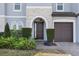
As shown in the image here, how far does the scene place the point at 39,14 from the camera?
2580cm

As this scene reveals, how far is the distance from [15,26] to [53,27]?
476 centimetres

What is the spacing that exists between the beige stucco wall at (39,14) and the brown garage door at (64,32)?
1.45m

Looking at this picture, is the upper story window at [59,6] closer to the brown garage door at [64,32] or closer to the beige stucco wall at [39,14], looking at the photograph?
the beige stucco wall at [39,14]

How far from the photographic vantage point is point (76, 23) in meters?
26.2

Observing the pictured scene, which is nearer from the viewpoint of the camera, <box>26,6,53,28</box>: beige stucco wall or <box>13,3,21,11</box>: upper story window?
<box>26,6,53,28</box>: beige stucco wall

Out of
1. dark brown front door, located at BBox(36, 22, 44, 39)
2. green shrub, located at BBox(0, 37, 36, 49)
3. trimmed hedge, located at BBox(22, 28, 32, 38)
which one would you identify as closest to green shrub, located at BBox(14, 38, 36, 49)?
green shrub, located at BBox(0, 37, 36, 49)

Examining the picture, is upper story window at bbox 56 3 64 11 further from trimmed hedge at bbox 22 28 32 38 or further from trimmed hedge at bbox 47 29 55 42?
trimmed hedge at bbox 22 28 32 38

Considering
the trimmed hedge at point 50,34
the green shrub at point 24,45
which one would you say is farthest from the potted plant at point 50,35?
the green shrub at point 24,45

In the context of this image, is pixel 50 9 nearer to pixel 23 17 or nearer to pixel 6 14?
pixel 23 17

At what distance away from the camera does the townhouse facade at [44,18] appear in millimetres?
25750

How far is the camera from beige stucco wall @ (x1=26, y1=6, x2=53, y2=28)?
2558 cm

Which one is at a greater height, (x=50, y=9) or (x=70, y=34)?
Answer: (x=50, y=9)

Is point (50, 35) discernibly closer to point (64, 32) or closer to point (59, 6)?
Result: point (64, 32)

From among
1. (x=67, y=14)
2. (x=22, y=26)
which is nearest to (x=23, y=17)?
(x=22, y=26)
